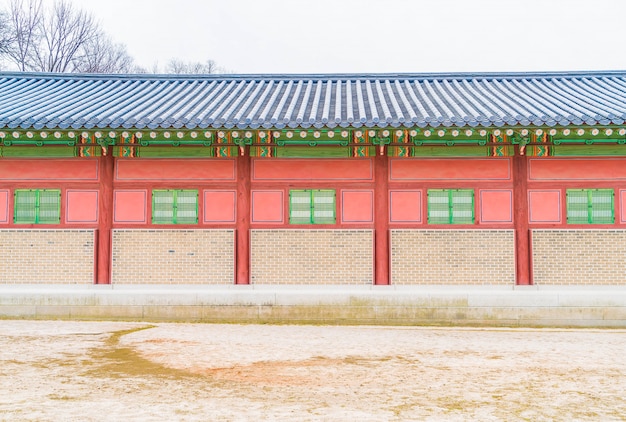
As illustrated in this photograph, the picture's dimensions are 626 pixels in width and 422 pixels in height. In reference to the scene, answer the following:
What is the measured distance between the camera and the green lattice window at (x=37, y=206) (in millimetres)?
11492

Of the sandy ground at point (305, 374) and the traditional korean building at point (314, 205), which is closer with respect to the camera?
the sandy ground at point (305, 374)

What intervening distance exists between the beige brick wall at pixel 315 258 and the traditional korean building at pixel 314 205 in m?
0.02

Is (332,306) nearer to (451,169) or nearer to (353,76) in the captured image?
(451,169)

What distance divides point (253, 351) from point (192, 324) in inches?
112

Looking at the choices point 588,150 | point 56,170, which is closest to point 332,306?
point 588,150

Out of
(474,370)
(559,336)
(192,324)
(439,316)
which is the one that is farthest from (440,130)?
(192,324)

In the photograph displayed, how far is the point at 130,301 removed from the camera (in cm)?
1054

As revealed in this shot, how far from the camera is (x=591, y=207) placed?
36.8 ft

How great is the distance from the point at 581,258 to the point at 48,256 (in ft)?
34.2

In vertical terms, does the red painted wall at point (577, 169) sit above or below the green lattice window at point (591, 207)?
above

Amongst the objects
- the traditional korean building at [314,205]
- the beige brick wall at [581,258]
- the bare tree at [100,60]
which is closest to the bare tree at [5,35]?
the bare tree at [100,60]

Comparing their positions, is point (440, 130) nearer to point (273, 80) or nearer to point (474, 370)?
point (474, 370)

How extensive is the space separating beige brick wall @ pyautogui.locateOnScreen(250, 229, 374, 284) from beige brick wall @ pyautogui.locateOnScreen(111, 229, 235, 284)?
2.08 feet

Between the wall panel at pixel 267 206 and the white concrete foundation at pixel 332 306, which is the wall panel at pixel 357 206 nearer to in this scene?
the wall panel at pixel 267 206
